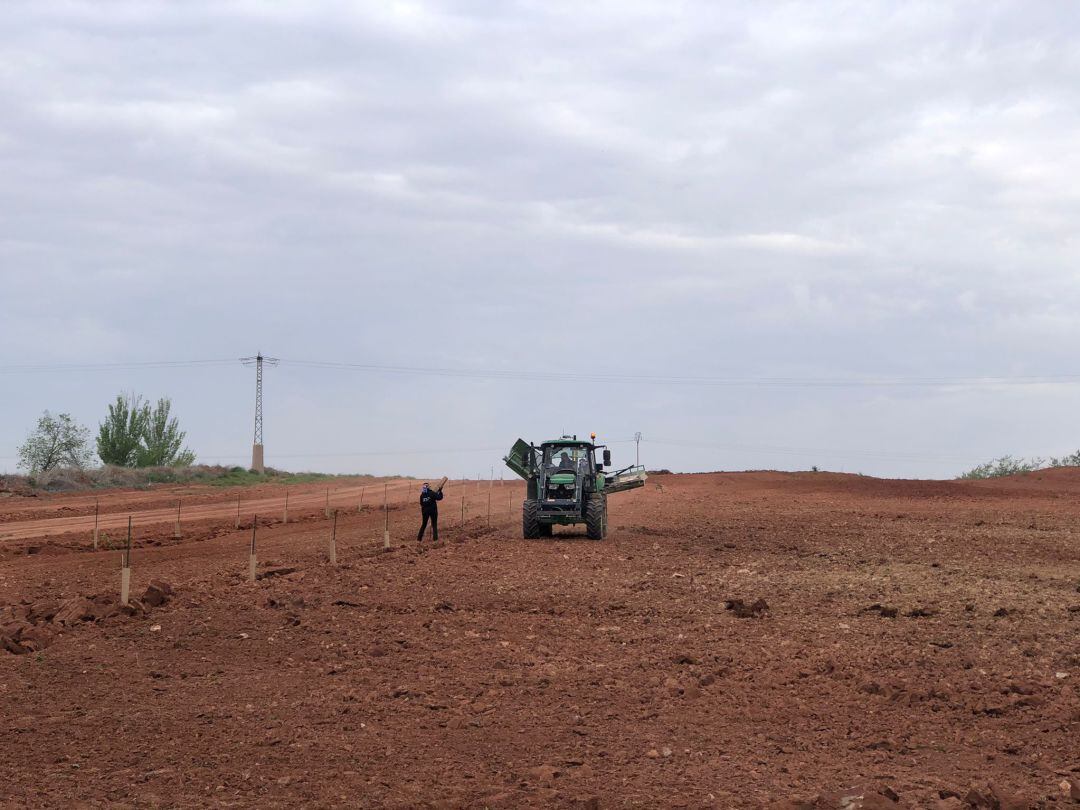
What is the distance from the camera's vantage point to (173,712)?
11.6 m

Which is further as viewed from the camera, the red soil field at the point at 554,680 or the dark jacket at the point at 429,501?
the dark jacket at the point at 429,501

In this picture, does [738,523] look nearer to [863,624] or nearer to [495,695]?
[863,624]

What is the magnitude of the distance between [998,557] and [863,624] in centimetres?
938

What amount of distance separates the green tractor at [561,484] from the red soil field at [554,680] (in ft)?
10.6

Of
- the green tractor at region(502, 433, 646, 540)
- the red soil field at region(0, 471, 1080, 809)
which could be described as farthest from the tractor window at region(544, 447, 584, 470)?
the red soil field at region(0, 471, 1080, 809)

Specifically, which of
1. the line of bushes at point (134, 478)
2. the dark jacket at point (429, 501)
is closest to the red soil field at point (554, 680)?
the dark jacket at point (429, 501)

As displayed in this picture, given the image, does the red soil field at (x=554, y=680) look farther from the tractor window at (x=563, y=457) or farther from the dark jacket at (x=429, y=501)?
the tractor window at (x=563, y=457)

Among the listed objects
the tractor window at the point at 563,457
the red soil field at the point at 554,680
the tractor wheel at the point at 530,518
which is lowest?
the red soil field at the point at 554,680

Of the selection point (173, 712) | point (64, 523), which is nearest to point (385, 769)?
point (173, 712)

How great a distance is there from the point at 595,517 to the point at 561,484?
137 cm

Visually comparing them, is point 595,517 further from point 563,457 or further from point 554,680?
point 554,680

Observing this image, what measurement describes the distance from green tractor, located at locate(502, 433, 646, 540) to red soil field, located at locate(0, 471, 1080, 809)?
10.6 ft

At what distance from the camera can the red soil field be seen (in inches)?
364

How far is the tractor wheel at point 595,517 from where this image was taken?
2938 centimetres
